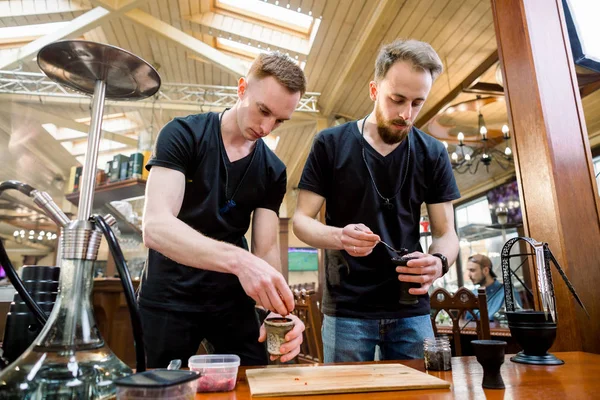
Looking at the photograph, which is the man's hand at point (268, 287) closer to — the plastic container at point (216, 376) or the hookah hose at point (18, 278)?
the plastic container at point (216, 376)

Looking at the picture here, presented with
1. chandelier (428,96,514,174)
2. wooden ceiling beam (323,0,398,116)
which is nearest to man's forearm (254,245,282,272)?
wooden ceiling beam (323,0,398,116)

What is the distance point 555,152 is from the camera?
157 cm

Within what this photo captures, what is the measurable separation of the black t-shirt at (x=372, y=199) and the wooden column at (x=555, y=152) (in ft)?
1.08

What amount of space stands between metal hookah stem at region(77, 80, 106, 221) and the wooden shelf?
4160 mm

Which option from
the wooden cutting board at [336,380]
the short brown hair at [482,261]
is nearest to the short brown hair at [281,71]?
the wooden cutting board at [336,380]

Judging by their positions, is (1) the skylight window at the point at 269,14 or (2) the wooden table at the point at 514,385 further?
(1) the skylight window at the point at 269,14

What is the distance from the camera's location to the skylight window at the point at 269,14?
4.64 metres

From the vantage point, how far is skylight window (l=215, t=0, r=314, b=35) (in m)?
4.64

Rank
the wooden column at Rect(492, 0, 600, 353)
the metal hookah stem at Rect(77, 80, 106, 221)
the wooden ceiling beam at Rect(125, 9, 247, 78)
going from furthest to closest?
the wooden ceiling beam at Rect(125, 9, 247, 78) < the wooden column at Rect(492, 0, 600, 353) < the metal hookah stem at Rect(77, 80, 106, 221)

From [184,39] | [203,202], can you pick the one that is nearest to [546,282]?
[203,202]

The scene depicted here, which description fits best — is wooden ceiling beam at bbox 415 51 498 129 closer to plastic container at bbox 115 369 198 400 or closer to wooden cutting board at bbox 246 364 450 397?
wooden cutting board at bbox 246 364 450 397

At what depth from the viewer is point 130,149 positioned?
916 cm

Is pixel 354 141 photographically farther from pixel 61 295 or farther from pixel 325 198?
pixel 61 295

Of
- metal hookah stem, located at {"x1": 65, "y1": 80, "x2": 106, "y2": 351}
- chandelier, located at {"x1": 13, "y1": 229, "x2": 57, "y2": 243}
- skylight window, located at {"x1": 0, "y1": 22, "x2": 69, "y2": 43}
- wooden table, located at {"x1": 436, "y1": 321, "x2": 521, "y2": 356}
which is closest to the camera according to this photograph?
metal hookah stem, located at {"x1": 65, "y1": 80, "x2": 106, "y2": 351}
